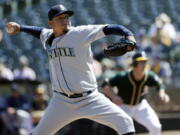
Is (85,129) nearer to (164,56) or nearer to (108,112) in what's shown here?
(164,56)

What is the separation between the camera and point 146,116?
8.09 meters

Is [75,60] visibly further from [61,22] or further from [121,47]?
[121,47]

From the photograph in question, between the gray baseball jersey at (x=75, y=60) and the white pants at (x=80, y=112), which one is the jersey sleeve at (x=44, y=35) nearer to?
the gray baseball jersey at (x=75, y=60)

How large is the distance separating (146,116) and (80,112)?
2.60 metres

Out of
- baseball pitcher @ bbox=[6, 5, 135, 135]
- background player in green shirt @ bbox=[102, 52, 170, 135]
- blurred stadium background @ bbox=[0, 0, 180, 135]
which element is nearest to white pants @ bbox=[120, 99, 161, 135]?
background player in green shirt @ bbox=[102, 52, 170, 135]

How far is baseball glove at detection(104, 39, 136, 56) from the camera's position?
17.0 feet

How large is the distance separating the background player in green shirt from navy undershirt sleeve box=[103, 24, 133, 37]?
2525 mm

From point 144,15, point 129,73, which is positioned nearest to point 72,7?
point 144,15

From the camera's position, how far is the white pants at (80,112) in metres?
5.63

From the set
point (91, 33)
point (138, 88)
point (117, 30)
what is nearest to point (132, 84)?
point (138, 88)

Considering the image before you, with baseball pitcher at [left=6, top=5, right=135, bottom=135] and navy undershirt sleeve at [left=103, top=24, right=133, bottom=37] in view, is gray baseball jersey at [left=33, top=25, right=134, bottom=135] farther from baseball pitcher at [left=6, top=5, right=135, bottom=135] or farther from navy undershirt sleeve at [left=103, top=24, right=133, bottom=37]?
navy undershirt sleeve at [left=103, top=24, right=133, bottom=37]

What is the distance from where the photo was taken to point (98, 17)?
15.9 metres

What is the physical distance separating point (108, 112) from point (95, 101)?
187 mm

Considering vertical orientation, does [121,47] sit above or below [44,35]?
below
